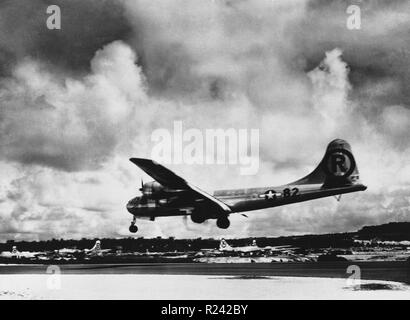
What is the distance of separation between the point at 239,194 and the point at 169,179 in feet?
19.1

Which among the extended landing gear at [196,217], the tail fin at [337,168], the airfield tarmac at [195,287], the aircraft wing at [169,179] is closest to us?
the airfield tarmac at [195,287]

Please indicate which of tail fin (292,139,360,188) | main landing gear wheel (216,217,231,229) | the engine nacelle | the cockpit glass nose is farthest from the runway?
tail fin (292,139,360,188)

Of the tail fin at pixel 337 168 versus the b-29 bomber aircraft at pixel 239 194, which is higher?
the tail fin at pixel 337 168

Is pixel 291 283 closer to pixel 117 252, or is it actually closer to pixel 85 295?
pixel 85 295

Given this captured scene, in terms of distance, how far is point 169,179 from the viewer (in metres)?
34.9

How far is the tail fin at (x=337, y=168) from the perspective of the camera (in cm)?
3524

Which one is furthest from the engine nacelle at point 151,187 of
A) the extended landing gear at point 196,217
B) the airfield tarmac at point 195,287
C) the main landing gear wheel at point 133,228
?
the airfield tarmac at point 195,287

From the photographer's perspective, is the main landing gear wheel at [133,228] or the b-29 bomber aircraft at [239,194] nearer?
the b-29 bomber aircraft at [239,194]

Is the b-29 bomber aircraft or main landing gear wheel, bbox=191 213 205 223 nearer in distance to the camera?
the b-29 bomber aircraft

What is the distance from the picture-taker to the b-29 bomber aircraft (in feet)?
116

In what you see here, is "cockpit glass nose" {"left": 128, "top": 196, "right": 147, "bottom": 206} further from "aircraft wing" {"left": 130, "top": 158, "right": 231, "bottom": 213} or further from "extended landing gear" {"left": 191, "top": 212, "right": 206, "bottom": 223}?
"extended landing gear" {"left": 191, "top": 212, "right": 206, "bottom": 223}

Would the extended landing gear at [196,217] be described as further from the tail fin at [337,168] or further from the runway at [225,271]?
the tail fin at [337,168]
